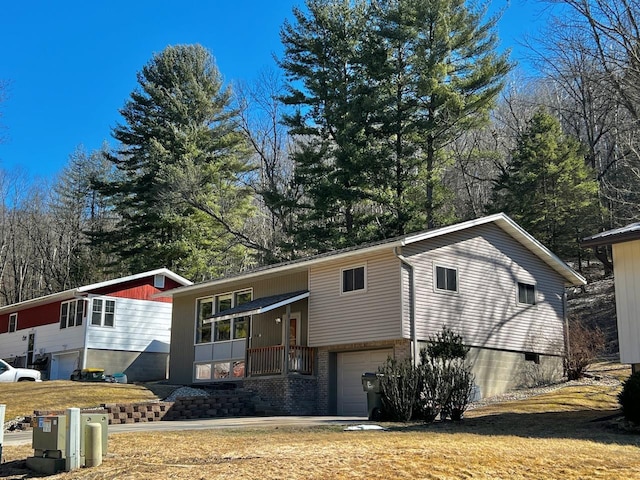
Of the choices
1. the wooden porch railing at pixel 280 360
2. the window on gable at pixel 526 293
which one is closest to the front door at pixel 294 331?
the wooden porch railing at pixel 280 360

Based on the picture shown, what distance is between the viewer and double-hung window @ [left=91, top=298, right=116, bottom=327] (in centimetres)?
3175

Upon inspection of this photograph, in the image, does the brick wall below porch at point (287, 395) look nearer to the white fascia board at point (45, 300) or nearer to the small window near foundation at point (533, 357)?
the small window near foundation at point (533, 357)

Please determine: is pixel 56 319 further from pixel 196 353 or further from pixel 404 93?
pixel 404 93

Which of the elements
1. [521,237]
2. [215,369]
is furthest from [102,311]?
[521,237]

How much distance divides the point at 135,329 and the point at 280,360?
13475mm

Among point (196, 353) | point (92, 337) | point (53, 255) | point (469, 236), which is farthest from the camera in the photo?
point (53, 255)

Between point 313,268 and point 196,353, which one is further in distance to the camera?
point 196,353

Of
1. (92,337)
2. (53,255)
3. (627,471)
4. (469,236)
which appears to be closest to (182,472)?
(627,471)

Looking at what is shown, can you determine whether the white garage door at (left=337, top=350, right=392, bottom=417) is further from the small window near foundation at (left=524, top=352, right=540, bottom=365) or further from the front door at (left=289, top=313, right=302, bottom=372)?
the small window near foundation at (left=524, top=352, right=540, bottom=365)

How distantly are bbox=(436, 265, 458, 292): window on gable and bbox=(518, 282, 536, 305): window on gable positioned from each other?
3.31 meters

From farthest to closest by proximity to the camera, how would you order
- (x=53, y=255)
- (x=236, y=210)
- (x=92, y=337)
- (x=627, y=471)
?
(x=53, y=255), (x=236, y=210), (x=92, y=337), (x=627, y=471)

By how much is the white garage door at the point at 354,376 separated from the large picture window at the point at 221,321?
4.06m

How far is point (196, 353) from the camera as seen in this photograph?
26359 mm

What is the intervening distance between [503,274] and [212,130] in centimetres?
2323
